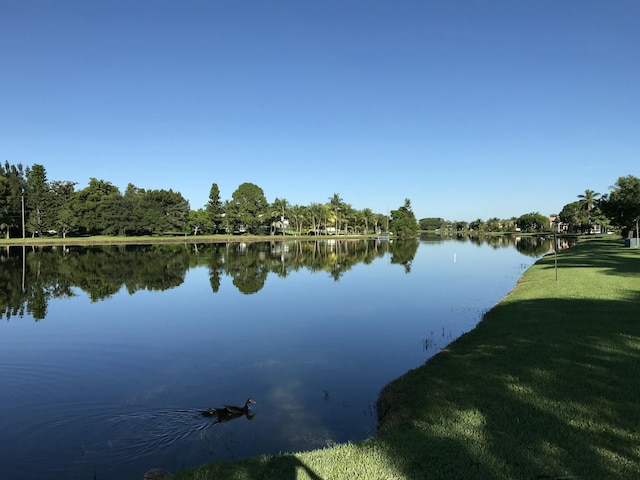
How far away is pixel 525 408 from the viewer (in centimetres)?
689

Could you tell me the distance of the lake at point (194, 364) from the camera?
7891mm

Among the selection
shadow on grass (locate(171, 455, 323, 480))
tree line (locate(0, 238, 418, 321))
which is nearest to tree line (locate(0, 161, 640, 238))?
tree line (locate(0, 238, 418, 321))

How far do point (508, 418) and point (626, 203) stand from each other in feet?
180

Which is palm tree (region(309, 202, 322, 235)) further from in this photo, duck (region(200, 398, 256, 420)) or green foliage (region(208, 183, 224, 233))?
duck (region(200, 398, 256, 420))

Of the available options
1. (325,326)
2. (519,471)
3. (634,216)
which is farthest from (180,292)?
(634,216)

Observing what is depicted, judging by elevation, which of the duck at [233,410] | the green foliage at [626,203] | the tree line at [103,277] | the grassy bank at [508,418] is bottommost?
the duck at [233,410]

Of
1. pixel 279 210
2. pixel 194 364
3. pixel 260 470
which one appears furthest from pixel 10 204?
pixel 260 470

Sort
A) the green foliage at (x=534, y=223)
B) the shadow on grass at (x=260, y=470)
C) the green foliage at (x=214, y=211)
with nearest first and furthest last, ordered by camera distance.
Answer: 1. the shadow on grass at (x=260, y=470)
2. the green foliage at (x=214, y=211)
3. the green foliage at (x=534, y=223)

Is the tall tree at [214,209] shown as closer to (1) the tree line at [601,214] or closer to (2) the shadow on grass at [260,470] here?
(1) the tree line at [601,214]

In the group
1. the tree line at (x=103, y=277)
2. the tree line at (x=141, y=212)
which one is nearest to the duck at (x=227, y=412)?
the tree line at (x=103, y=277)

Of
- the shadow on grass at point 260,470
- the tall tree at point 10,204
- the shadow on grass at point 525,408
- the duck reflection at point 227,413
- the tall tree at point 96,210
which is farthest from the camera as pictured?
the tall tree at point 96,210

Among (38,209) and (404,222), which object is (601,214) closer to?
(404,222)

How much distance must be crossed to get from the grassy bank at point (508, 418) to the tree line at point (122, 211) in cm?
9740

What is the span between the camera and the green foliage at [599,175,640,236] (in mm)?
48719
